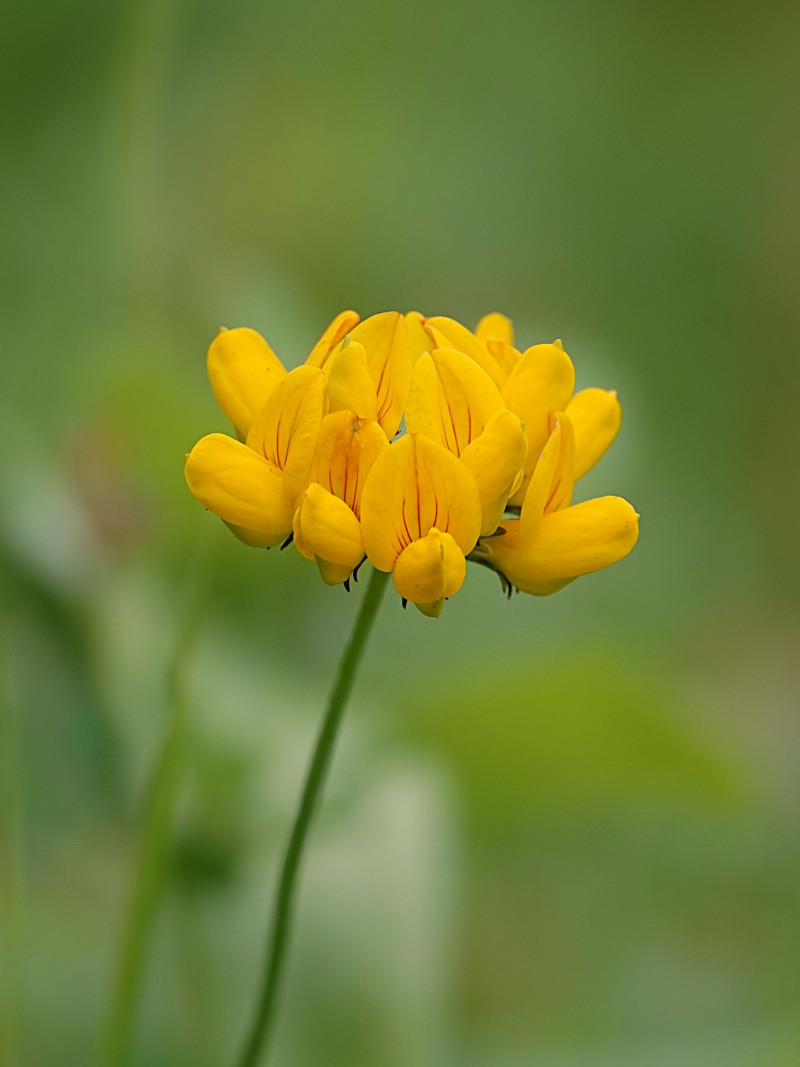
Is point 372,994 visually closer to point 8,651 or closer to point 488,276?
point 8,651

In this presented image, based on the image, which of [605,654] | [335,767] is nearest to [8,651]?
[335,767]

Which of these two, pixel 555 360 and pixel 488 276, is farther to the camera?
pixel 488 276

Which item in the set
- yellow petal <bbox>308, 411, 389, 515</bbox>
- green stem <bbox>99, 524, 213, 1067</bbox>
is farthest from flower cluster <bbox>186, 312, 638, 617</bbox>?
green stem <bbox>99, 524, 213, 1067</bbox>

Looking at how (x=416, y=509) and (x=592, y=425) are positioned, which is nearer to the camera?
(x=416, y=509)

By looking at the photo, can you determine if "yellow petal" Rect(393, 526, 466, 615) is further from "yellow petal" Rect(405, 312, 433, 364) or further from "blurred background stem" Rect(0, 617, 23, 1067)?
"blurred background stem" Rect(0, 617, 23, 1067)

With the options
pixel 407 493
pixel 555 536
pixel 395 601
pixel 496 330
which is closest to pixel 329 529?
pixel 407 493

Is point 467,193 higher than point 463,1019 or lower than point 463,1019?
higher

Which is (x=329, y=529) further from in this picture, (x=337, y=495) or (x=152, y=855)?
(x=152, y=855)
